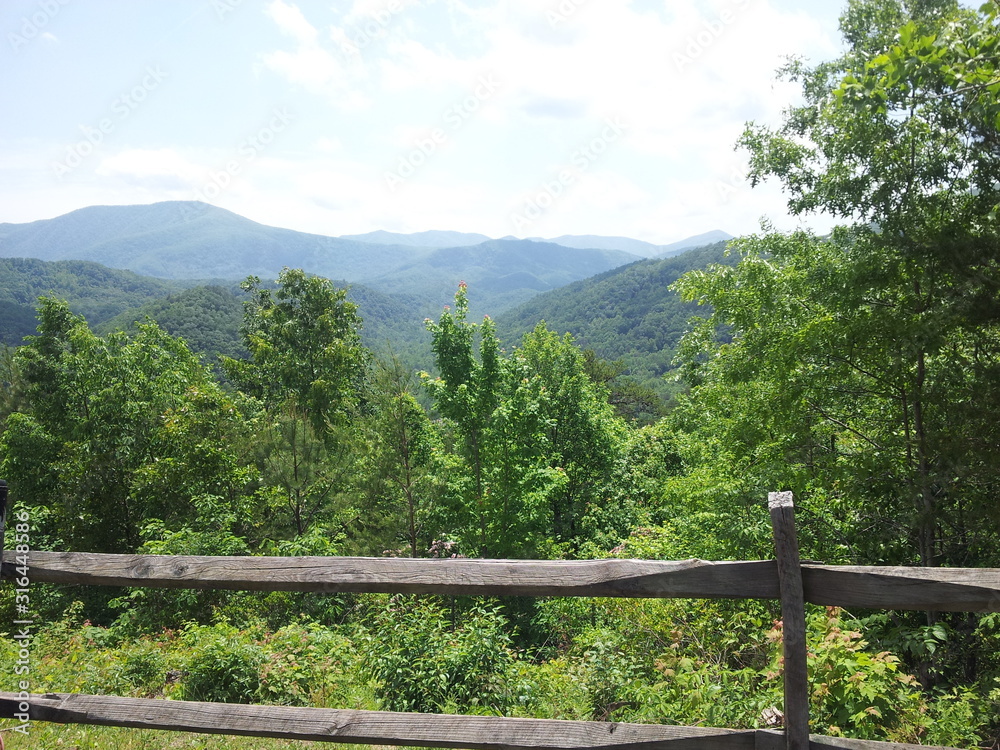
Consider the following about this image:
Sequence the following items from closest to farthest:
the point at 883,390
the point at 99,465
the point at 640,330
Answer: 1. the point at 883,390
2. the point at 99,465
3. the point at 640,330

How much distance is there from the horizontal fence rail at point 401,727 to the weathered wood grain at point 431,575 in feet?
1.56

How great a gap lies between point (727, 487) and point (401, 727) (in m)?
6.91

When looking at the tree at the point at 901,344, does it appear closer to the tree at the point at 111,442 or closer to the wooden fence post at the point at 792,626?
the wooden fence post at the point at 792,626

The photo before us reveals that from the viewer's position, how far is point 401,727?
7.97ft

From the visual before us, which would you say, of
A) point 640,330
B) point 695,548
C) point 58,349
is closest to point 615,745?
point 695,548

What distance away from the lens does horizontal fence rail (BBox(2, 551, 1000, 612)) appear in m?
2.13

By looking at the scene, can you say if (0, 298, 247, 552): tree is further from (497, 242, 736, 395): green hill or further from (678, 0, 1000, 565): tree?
(497, 242, 736, 395): green hill

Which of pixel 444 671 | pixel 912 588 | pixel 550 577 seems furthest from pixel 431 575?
pixel 444 671

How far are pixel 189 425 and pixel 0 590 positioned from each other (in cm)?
616

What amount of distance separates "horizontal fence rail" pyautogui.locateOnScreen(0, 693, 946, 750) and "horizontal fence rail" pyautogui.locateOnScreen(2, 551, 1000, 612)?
48 cm

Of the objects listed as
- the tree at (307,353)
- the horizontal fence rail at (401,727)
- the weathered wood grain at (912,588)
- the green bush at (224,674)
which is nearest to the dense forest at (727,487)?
the green bush at (224,674)

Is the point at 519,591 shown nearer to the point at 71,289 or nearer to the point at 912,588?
the point at 912,588

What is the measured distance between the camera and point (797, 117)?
13211 mm

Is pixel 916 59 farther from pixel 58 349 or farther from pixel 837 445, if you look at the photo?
pixel 58 349
